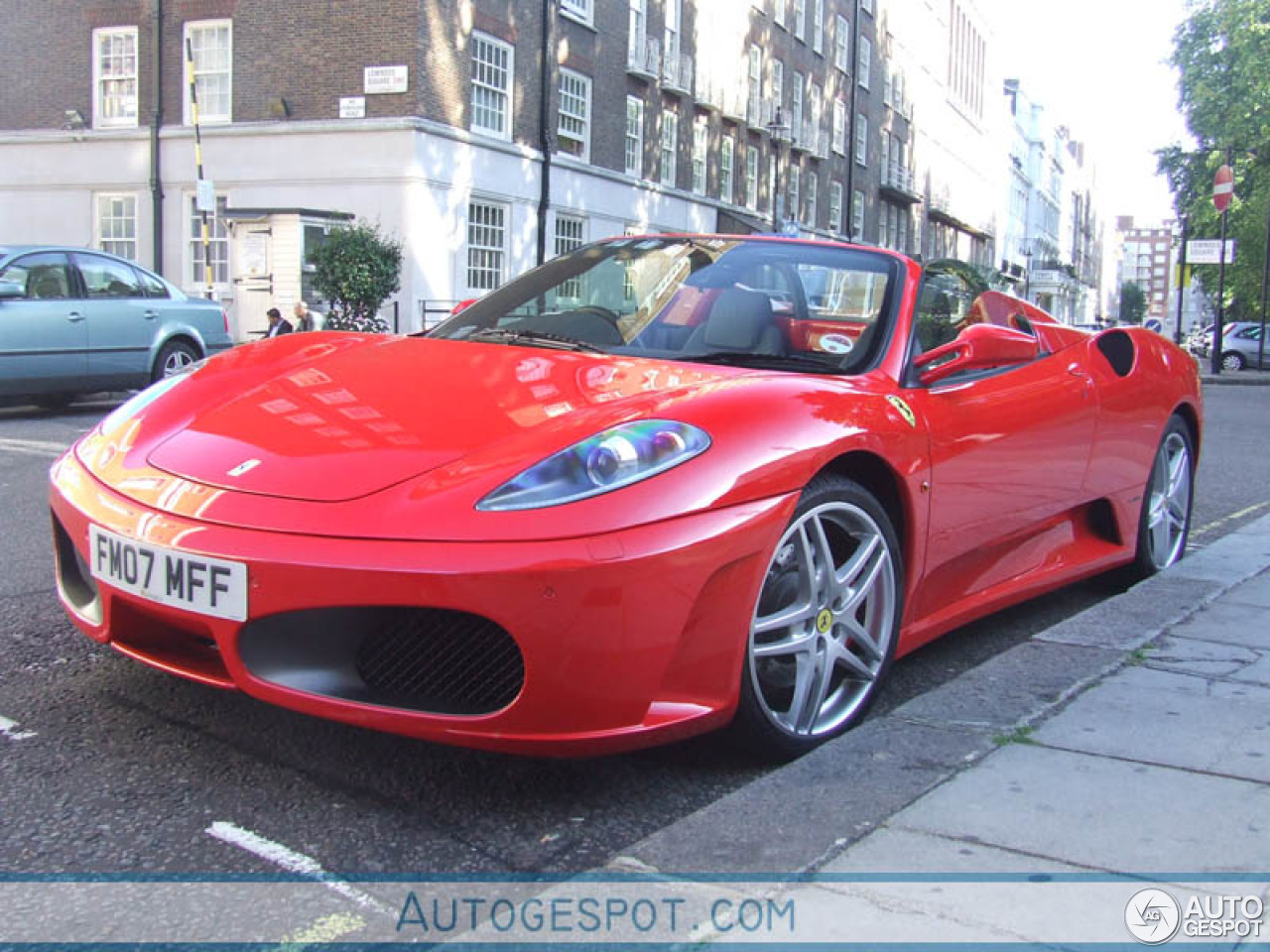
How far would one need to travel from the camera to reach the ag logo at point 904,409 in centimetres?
322

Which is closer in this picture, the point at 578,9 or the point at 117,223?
the point at 117,223

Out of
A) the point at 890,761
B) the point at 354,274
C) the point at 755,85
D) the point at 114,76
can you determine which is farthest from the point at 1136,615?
the point at 755,85

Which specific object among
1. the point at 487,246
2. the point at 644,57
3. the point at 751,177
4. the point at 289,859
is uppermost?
the point at 644,57

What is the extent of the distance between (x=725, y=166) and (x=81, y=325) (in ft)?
76.4

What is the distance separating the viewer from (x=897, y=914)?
1.89 metres

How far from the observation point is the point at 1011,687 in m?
3.19

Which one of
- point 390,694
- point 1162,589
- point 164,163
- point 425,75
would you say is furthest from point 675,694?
point 164,163

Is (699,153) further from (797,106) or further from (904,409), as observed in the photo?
(904,409)

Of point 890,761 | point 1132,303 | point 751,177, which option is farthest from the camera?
point 1132,303

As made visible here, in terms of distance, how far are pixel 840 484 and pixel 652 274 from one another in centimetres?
113

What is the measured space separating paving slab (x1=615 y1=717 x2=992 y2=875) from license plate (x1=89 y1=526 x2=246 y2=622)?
2.98 feet

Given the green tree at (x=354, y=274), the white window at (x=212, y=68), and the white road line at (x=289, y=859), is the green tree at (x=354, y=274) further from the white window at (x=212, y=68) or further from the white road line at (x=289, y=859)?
the white road line at (x=289, y=859)

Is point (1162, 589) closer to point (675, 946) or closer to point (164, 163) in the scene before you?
point (675, 946)

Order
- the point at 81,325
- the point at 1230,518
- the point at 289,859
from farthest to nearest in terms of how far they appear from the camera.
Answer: the point at 81,325, the point at 1230,518, the point at 289,859
